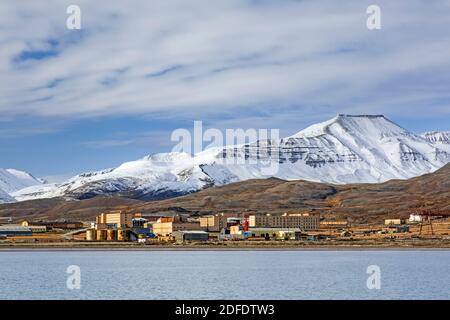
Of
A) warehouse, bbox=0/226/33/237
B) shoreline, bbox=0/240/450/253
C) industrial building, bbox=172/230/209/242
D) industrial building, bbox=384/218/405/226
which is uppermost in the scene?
industrial building, bbox=384/218/405/226

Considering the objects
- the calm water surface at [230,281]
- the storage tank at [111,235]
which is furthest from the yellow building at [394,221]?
the calm water surface at [230,281]

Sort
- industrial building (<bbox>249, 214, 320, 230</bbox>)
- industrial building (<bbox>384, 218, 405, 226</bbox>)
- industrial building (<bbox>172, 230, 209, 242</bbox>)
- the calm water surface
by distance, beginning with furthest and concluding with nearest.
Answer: industrial building (<bbox>249, 214, 320, 230</bbox>), industrial building (<bbox>384, 218, 405, 226</bbox>), industrial building (<bbox>172, 230, 209, 242</bbox>), the calm water surface

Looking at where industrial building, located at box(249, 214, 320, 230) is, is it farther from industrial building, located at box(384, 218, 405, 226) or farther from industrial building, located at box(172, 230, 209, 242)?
industrial building, located at box(172, 230, 209, 242)

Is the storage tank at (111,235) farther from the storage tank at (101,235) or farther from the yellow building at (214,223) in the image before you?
the yellow building at (214,223)

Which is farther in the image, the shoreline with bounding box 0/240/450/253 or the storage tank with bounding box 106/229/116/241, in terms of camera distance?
the storage tank with bounding box 106/229/116/241

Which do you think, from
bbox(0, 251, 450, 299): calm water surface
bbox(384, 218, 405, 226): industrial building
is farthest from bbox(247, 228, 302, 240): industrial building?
bbox(0, 251, 450, 299): calm water surface

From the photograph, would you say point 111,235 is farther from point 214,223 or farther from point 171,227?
point 214,223

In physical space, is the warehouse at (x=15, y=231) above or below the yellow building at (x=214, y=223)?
below

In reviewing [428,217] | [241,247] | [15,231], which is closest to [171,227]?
[15,231]

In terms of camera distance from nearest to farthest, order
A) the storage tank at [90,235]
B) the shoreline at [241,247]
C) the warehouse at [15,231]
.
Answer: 1. the shoreline at [241,247]
2. the storage tank at [90,235]
3. the warehouse at [15,231]
